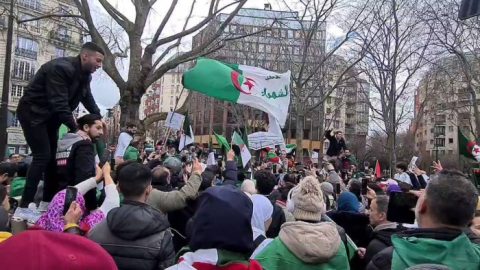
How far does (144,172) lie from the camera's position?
3701mm

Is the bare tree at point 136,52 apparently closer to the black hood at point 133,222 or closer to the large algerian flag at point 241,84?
the large algerian flag at point 241,84

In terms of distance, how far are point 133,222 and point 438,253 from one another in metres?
1.82

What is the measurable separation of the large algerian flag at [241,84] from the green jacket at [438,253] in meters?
6.58

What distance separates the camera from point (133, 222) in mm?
3213

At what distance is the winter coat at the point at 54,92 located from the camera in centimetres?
453

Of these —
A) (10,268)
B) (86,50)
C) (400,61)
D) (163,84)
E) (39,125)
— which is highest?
(163,84)

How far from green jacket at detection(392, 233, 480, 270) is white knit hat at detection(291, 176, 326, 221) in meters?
1.41

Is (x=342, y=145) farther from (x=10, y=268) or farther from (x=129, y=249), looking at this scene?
(x=10, y=268)

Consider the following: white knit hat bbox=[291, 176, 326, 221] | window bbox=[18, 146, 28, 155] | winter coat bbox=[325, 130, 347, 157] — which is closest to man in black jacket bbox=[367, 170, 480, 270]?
white knit hat bbox=[291, 176, 326, 221]

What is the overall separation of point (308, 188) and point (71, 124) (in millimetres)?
2189

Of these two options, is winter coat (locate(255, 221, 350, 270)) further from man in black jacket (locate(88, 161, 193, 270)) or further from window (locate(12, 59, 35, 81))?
window (locate(12, 59, 35, 81))

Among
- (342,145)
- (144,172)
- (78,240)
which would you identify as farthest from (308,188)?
(342,145)

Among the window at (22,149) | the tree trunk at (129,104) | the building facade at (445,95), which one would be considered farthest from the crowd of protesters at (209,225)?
the window at (22,149)

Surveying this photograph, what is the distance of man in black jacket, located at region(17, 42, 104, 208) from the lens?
454 cm
